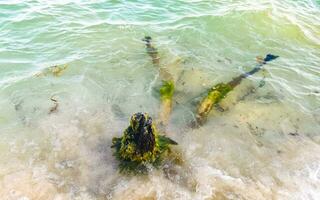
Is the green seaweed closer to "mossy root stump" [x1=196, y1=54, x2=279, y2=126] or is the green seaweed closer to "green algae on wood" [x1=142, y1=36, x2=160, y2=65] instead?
"mossy root stump" [x1=196, y1=54, x2=279, y2=126]

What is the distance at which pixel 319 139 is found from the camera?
23.0 feet

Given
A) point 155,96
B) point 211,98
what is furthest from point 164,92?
point 211,98

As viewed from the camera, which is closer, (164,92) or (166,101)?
(166,101)

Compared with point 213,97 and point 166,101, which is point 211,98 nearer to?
point 213,97

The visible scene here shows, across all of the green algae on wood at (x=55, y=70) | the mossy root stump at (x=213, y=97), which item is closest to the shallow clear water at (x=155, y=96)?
the green algae on wood at (x=55, y=70)

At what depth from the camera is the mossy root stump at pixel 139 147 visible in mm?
5949

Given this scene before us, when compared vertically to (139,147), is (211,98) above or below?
below

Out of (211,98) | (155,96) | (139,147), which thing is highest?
(139,147)

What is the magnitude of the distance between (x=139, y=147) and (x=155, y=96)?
90.4 inches

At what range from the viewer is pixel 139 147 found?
6008mm

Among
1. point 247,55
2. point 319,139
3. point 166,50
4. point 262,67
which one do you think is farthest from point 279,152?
point 166,50

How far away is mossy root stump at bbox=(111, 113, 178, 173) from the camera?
19.5 feet

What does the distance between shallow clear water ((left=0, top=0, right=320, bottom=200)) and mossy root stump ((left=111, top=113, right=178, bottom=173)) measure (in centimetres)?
24

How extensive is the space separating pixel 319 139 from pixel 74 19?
8.73 m
